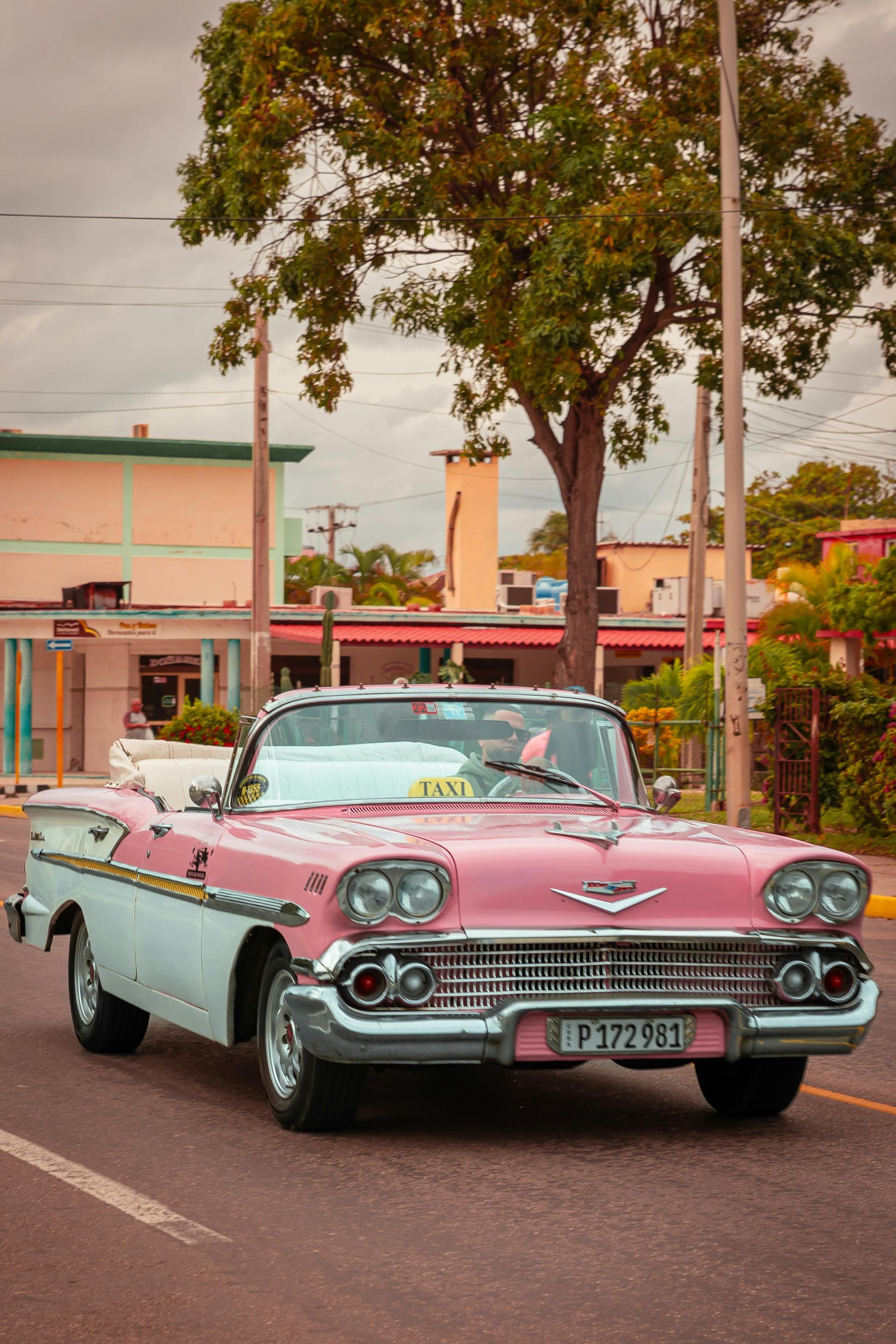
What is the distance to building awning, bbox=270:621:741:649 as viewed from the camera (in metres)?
38.8

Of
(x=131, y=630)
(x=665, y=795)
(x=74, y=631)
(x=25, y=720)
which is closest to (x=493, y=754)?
(x=665, y=795)

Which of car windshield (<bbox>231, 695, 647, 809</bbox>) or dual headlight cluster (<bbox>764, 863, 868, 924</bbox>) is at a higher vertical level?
car windshield (<bbox>231, 695, 647, 809</bbox>)

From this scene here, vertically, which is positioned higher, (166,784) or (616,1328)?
(166,784)

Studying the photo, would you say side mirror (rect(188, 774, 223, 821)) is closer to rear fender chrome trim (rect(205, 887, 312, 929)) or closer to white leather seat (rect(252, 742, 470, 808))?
white leather seat (rect(252, 742, 470, 808))

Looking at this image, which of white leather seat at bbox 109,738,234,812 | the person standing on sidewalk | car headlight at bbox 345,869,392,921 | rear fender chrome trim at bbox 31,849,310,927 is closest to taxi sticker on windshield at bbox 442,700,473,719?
rear fender chrome trim at bbox 31,849,310,927

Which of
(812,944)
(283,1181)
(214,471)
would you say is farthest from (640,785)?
(214,471)

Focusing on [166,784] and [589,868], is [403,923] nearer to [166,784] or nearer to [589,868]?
[589,868]

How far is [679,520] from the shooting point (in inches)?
2761

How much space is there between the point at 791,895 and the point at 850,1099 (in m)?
1.34

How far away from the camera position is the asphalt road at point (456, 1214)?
13.5 feet

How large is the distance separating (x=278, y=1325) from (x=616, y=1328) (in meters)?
0.78

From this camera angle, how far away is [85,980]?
26.7 feet

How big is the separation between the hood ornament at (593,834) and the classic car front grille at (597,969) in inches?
14.0

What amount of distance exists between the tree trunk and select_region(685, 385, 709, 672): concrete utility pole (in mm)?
9784
